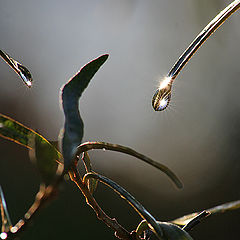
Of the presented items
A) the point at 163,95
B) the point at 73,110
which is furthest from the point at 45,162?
the point at 163,95

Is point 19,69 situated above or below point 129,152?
above

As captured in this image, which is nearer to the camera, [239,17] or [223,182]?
[239,17]

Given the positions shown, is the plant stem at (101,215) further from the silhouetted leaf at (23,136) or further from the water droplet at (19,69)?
the water droplet at (19,69)

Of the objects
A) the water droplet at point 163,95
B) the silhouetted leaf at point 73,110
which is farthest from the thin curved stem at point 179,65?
the silhouetted leaf at point 73,110

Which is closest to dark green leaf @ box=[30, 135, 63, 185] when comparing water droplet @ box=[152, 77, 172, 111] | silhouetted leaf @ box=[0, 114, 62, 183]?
silhouetted leaf @ box=[0, 114, 62, 183]

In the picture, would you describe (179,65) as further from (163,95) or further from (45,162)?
(45,162)

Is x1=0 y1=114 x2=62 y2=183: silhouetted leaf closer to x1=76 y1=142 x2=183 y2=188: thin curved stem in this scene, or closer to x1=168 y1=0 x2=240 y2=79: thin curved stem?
x1=76 y1=142 x2=183 y2=188: thin curved stem

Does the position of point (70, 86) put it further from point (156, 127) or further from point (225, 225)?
point (156, 127)

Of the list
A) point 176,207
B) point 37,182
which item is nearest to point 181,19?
point 176,207
